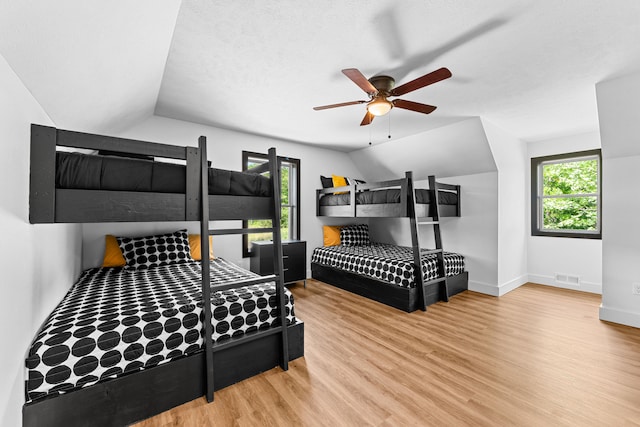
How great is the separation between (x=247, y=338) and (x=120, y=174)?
128 centimetres

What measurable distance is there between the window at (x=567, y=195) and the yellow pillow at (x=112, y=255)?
5922mm

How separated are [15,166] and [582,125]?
551 centimetres

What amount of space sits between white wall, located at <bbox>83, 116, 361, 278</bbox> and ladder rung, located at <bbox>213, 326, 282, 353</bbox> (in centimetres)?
217

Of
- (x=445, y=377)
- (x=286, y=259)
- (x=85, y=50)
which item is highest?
(x=85, y=50)

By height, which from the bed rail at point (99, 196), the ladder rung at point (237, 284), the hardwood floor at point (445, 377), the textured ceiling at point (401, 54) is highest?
the textured ceiling at point (401, 54)

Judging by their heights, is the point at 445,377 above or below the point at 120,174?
below

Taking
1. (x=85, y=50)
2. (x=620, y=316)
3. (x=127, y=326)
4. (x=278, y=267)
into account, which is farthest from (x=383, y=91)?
(x=620, y=316)

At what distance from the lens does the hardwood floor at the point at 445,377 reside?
1.55m

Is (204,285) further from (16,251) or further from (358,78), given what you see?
(358,78)

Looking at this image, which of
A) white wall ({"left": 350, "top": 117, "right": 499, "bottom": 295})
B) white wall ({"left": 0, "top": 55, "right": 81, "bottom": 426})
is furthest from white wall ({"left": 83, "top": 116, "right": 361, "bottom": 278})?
white wall ({"left": 0, "top": 55, "right": 81, "bottom": 426})

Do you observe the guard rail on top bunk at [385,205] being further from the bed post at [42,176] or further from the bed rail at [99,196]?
the bed post at [42,176]

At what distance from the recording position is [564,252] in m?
4.15

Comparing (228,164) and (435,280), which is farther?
(228,164)

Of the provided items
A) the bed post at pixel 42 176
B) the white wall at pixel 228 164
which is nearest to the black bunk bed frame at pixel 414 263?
the white wall at pixel 228 164
